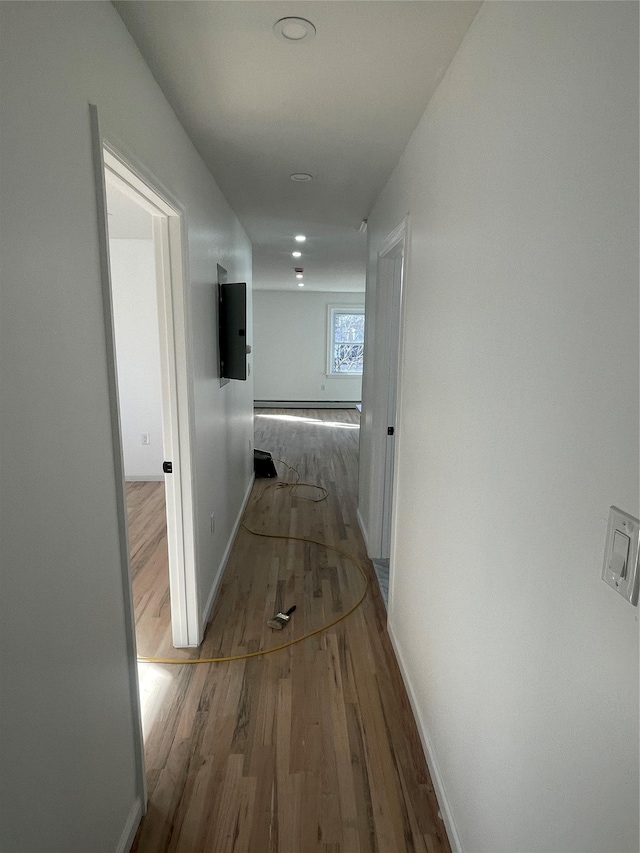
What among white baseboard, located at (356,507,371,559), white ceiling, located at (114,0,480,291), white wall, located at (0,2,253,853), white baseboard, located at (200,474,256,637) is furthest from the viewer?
white baseboard, located at (356,507,371,559)

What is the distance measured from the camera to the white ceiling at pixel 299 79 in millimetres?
1284

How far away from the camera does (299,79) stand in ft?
5.39

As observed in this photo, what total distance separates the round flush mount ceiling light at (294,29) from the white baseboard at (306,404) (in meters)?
8.99

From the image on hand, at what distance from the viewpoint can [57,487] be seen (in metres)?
1.01

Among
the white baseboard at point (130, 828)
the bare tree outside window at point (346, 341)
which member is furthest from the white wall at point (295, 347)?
the white baseboard at point (130, 828)

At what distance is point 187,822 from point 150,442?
3.92 metres

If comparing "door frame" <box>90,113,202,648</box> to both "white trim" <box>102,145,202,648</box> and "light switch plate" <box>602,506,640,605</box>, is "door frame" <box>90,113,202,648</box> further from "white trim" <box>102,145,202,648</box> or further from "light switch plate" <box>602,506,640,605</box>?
"light switch plate" <box>602,506,640,605</box>

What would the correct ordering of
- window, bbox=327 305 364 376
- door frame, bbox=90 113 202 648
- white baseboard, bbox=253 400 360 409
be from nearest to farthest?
door frame, bbox=90 113 202 648 → window, bbox=327 305 364 376 → white baseboard, bbox=253 400 360 409

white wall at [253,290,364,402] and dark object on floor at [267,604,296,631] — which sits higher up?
white wall at [253,290,364,402]

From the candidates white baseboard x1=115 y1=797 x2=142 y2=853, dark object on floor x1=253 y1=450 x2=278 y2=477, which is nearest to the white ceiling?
white baseboard x1=115 y1=797 x2=142 y2=853

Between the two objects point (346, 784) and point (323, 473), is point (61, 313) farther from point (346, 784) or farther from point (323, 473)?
point (323, 473)

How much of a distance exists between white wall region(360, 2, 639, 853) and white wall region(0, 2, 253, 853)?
1.00 metres

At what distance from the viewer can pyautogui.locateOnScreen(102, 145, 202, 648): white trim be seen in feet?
6.51

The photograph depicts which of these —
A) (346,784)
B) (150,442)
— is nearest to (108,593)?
(346,784)
